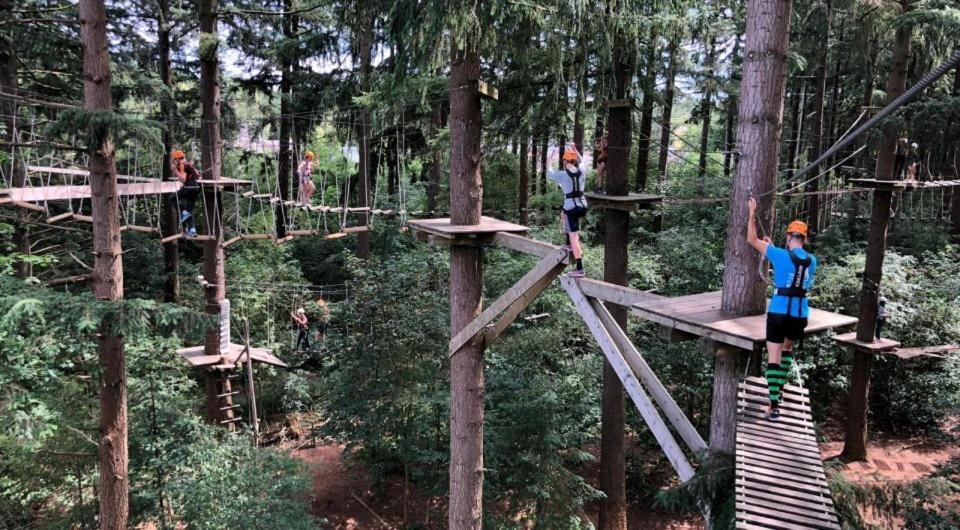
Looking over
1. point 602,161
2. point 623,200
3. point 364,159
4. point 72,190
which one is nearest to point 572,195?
point 623,200

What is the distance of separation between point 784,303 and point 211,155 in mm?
8809

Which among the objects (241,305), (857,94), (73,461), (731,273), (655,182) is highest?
(857,94)

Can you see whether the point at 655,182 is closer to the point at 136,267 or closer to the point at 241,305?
the point at 241,305

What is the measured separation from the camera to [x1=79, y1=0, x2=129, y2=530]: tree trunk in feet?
17.1

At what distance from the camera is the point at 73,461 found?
23.3 ft

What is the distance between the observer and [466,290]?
19.5 feet

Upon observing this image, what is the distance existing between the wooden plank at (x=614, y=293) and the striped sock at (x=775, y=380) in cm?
94

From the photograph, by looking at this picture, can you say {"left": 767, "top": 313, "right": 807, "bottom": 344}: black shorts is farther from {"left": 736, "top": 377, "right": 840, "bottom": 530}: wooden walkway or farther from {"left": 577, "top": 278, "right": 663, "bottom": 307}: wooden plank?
{"left": 577, "top": 278, "right": 663, "bottom": 307}: wooden plank

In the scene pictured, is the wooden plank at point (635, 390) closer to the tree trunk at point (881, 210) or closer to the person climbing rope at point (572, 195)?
the person climbing rope at point (572, 195)

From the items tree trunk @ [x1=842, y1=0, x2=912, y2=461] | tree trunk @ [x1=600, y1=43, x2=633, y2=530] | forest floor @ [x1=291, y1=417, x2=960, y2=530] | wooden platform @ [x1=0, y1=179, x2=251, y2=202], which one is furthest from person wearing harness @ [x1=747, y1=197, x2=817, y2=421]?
wooden platform @ [x1=0, y1=179, x2=251, y2=202]

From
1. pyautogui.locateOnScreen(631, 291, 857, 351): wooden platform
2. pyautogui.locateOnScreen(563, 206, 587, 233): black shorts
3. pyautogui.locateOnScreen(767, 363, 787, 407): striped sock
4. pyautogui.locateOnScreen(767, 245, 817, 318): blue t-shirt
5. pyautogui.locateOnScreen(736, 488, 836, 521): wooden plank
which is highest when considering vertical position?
pyautogui.locateOnScreen(563, 206, 587, 233): black shorts

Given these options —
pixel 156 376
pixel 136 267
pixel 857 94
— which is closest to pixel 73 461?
pixel 156 376

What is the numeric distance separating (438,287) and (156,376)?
457 centimetres

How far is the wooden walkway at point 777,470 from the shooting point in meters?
3.25
